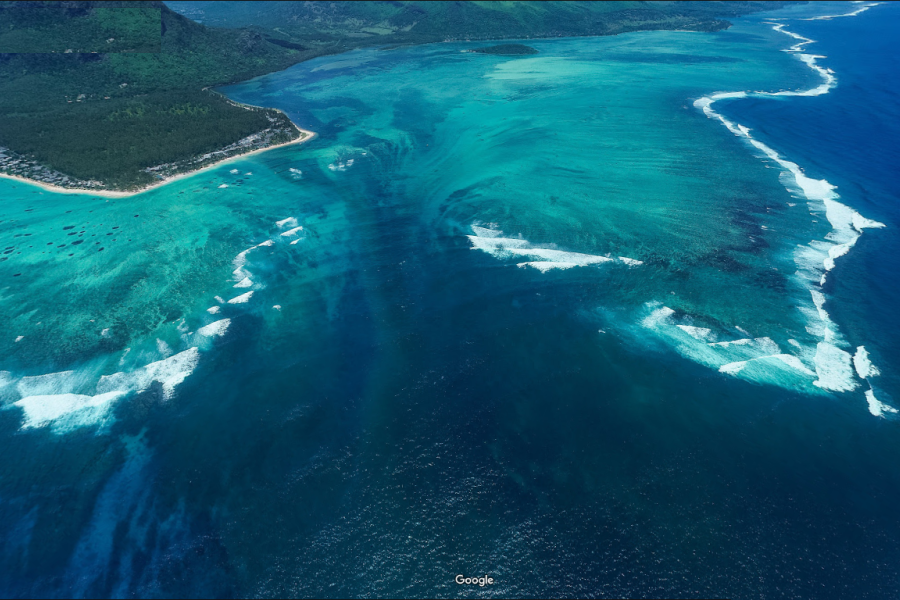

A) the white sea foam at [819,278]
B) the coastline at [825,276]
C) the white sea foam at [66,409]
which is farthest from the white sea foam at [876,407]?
the white sea foam at [66,409]

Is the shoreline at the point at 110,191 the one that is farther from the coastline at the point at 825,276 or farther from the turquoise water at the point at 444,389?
the coastline at the point at 825,276

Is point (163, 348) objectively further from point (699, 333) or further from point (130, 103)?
Answer: point (130, 103)

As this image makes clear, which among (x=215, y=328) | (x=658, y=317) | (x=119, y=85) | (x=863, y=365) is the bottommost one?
(x=863, y=365)

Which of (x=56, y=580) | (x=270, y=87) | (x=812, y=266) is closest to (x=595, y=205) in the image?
(x=812, y=266)

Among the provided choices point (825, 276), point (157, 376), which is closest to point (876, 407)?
point (825, 276)

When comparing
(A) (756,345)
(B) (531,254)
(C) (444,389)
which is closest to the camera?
(C) (444,389)

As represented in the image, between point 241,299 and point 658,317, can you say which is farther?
point 241,299
